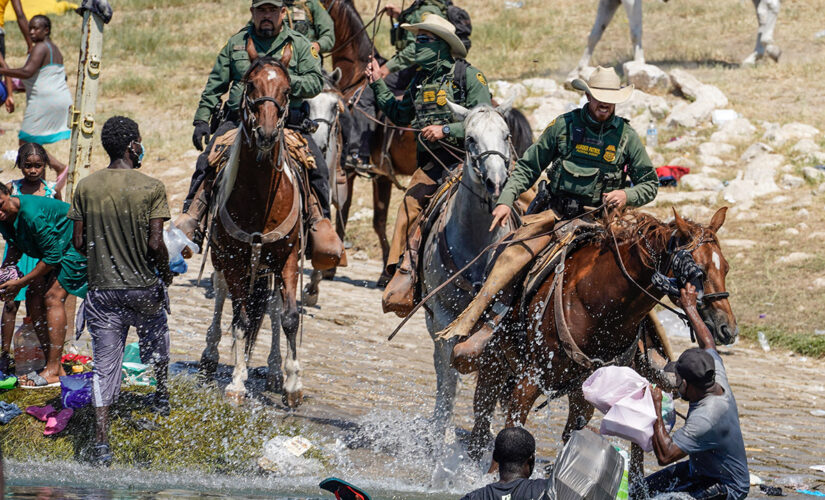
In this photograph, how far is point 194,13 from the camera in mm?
31031

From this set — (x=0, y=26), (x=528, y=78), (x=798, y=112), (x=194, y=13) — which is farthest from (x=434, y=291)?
(x=194, y=13)

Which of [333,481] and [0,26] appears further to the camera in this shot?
[0,26]

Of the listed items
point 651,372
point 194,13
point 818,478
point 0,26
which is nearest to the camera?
point 651,372

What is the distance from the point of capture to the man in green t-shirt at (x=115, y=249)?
7.46m

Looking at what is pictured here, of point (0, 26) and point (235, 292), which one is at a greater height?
point (0, 26)

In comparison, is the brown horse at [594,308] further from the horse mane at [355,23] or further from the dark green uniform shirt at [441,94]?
the horse mane at [355,23]

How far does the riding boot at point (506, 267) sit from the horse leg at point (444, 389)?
28.2 inches

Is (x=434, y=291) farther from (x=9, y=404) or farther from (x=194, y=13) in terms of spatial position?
(x=194, y=13)

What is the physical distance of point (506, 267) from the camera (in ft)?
25.6

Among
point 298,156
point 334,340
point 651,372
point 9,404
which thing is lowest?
point 334,340

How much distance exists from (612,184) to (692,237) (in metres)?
1.40

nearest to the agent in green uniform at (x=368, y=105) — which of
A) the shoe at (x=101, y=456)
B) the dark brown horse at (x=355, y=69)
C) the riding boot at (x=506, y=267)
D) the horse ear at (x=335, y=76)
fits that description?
the dark brown horse at (x=355, y=69)

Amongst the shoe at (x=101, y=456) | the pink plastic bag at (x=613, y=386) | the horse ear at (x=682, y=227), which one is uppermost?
the horse ear at (x=682, y=227)

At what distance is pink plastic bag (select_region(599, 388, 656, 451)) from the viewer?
5.81 m
